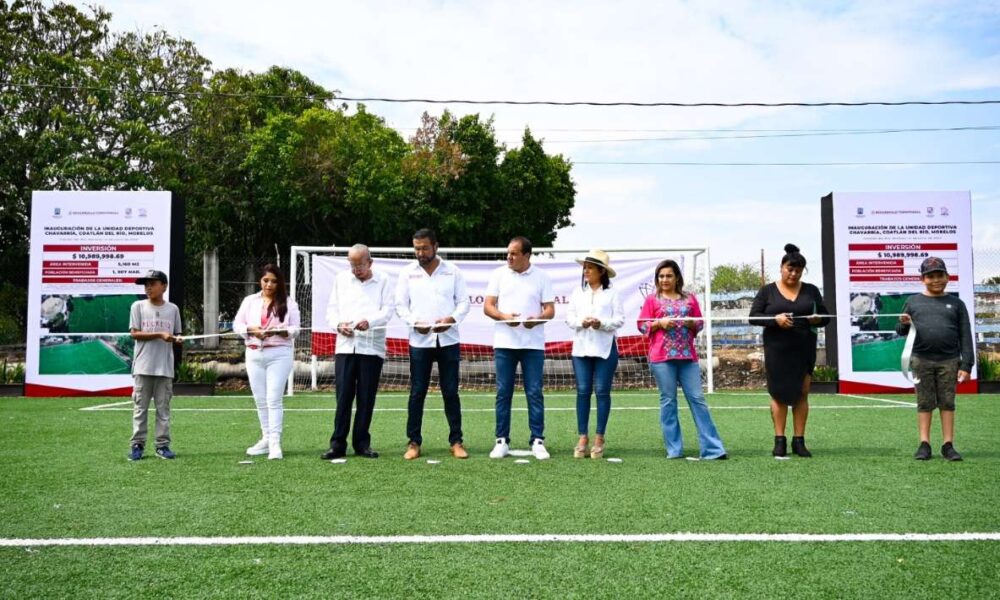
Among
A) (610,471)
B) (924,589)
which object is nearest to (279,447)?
(610,471)

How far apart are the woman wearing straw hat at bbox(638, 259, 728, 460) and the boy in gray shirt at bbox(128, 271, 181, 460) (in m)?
3.80

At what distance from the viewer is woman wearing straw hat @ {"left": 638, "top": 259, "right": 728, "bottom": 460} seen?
626cm

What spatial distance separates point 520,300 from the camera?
6.42 m

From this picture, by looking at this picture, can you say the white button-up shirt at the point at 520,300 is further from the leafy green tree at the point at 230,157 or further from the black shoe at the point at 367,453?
the leafy green tree at the point at 230,157

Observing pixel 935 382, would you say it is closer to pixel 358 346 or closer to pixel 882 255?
pixel 358 346

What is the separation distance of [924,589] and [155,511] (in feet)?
12.3

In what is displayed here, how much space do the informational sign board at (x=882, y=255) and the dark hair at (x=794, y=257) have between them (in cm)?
730

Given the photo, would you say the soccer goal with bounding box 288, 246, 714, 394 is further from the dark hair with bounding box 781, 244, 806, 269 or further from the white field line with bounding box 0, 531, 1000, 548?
the white field line with bounding box 0, 531, 1000, 548

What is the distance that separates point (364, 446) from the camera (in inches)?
254

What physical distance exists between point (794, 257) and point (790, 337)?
62 centimetres

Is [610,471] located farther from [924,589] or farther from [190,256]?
[190,256]

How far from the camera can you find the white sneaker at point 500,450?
634 cm

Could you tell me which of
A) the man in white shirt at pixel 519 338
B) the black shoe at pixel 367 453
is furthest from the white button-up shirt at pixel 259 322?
the man in white shirt at pixel 519 338

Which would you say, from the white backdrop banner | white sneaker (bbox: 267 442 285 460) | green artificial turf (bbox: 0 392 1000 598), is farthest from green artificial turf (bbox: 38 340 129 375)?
white sneaker (bbox: 267 442 285 460)
